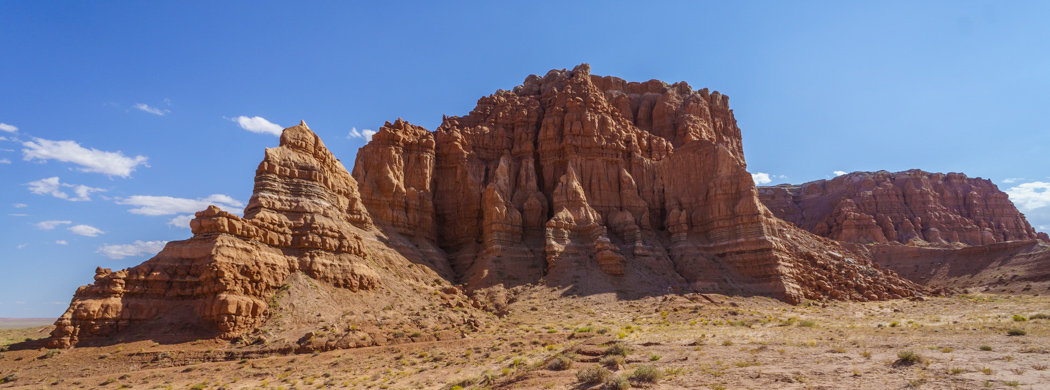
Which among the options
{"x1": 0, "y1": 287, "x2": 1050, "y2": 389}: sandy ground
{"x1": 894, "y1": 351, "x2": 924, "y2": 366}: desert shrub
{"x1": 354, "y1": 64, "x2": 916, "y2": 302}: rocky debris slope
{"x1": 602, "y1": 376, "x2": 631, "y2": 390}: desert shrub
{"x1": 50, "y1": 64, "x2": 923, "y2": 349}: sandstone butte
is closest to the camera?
{"x1": 602, "y1": 376, "x2": 631, "y2": 390}: desert shrub

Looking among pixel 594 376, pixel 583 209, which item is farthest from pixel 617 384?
pixel 583 209

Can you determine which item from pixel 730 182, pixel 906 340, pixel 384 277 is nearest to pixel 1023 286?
pixel 730 182

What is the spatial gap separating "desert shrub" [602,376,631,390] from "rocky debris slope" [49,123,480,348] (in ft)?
87.1

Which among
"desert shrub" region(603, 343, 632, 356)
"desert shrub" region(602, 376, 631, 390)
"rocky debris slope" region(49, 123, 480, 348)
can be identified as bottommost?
"desert shrub" region(602, 376, 631, 390)

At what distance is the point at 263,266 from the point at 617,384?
2998 centimetres

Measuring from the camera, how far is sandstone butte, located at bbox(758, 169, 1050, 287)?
79.2 m

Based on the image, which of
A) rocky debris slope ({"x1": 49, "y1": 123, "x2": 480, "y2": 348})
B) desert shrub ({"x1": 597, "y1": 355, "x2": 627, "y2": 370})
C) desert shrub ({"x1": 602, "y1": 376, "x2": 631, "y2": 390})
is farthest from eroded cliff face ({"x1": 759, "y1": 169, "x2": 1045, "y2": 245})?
desert shrub ({"x1": 602, "y1": 376, "x2": 631, "y2": 390})

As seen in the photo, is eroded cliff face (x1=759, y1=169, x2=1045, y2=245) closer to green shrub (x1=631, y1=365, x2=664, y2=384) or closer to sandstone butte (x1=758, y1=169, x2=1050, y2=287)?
sandstone butte (x1=758, y1=169, x2=1050, y2=287)

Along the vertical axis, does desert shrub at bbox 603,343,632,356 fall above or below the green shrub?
above

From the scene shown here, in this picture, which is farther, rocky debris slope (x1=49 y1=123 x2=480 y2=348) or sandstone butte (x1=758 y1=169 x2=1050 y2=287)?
sandstone butte (x1=758 y1=169 x2=1050 y2=287)

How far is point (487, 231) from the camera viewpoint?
206 feet

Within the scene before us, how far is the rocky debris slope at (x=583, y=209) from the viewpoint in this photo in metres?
59.3

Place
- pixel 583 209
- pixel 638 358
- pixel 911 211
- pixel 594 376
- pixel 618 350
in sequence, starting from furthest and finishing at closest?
pixel 911 211 < pixel 583 209 < pixel 618 350 < pixel 638 358 < pixel 594 376

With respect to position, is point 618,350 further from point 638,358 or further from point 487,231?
point 487,231
